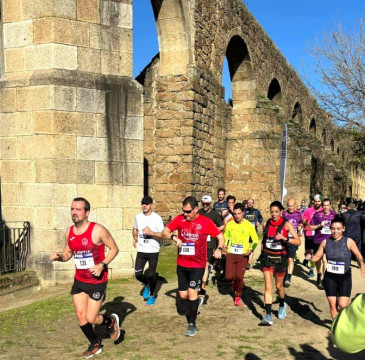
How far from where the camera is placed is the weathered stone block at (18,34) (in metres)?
8.52

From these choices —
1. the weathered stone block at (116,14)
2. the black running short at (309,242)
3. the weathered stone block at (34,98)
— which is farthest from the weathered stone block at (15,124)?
the black running short at (309,242)

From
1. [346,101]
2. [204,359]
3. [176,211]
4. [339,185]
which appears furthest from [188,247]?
[339,185]

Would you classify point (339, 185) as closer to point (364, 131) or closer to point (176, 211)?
point (364, 131)

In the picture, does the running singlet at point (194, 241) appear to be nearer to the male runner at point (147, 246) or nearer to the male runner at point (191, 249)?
the male runner at point (191, 249)

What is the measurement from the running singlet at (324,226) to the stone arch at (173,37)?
21.2ft

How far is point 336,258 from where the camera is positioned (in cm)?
582

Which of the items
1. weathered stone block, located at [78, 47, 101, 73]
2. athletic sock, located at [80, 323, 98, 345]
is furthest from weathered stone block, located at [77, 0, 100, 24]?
athletic sock, located at [80, 323, 98, 345]

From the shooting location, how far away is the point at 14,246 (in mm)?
7969

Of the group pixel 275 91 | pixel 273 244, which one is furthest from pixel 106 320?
pixel 275 91

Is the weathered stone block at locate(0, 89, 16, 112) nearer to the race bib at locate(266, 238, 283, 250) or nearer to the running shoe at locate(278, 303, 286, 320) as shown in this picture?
the race bib at locate(266, 238, 283, 250)

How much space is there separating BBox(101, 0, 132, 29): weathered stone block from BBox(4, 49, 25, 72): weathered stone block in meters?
1.57

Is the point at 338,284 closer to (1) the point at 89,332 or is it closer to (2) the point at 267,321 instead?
(2) the point at 267,321

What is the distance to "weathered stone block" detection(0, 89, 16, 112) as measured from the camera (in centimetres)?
859

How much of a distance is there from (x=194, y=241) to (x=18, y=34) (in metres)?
5.18
